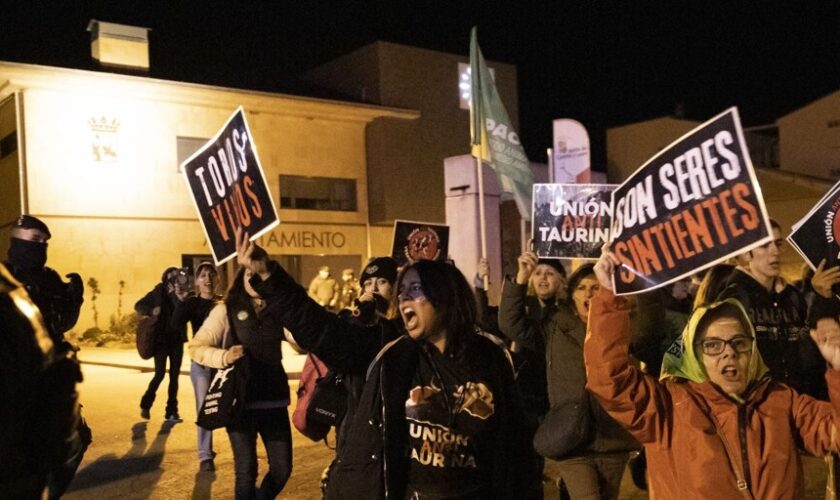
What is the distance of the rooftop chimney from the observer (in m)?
27.2

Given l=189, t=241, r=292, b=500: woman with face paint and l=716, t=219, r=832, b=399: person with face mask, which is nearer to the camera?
l=716, t=219, r=832, b=399: person with face mask

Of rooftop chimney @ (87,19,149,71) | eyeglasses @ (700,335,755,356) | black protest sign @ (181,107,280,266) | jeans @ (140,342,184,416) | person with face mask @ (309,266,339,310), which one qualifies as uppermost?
rooftop chimney @ (87,19,149,71)

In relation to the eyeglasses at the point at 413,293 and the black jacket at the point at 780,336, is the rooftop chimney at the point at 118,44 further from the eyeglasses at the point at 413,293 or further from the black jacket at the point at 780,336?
the eyeglasses at the point at 413,293

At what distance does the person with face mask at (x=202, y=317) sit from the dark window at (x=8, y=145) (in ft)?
65.7

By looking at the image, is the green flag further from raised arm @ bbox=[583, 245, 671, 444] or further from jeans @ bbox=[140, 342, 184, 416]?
raised arm @ bbox=[583, 245, 671, 444]

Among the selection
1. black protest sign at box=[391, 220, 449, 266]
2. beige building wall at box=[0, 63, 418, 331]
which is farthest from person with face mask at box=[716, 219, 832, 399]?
beige building wall at box=[0, 63, 418, 331]

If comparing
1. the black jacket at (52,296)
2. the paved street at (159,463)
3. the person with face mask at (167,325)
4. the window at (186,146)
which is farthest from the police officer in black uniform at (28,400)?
the window at (186,146)

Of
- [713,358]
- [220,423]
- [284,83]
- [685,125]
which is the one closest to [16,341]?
[713,358]

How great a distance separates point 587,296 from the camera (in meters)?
4.62

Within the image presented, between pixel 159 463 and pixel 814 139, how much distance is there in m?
30.5

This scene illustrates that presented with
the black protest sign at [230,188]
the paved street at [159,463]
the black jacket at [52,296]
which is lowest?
the paved street at [159,463]

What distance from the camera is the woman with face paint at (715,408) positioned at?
2.85m

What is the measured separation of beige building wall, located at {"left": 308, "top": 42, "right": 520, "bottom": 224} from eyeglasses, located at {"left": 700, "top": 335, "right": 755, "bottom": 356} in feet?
89.8

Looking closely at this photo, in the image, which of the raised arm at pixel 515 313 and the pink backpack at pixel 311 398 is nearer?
the pink backpack at pixel 311 398
